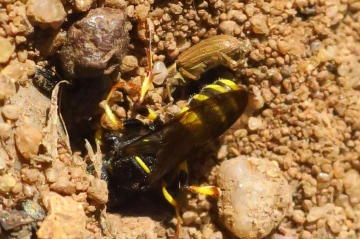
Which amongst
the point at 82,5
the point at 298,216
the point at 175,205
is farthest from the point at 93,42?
the point at 298,216

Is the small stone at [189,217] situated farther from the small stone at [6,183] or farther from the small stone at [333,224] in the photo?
the small stone at [6,183]

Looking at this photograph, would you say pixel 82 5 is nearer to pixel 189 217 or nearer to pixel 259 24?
pixel 259 24

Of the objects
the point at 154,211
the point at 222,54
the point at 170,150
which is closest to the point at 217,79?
the point at 222,54

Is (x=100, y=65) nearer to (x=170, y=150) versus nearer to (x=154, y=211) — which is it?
(x=170, y=150)

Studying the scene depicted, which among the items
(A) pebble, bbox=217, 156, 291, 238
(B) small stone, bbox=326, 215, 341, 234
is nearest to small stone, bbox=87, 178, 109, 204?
(A) pebble, bbox=217, 156, 291, 238

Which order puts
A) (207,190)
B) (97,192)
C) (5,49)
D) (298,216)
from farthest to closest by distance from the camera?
(298,216)
(207,190)
(97,192)
(5,49)

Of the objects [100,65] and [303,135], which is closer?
[100,65]

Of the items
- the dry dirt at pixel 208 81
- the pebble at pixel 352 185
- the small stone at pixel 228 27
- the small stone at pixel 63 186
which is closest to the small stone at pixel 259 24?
the dry dirt at pixel 208 81
